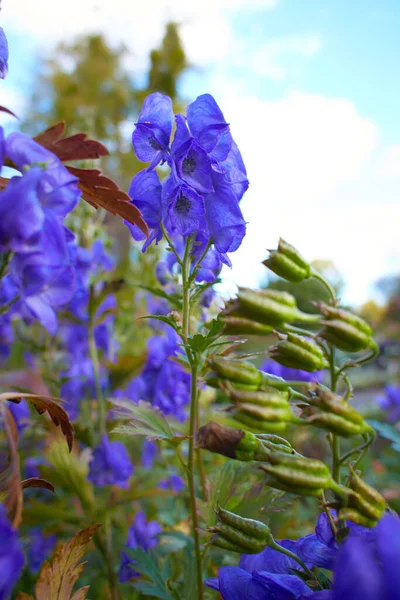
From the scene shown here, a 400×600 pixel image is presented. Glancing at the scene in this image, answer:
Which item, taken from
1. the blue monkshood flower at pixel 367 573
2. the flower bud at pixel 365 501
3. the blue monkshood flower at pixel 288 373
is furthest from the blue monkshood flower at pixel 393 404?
the blue monkshood flower at pixel 367 573

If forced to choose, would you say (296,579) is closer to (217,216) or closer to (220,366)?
(220,366)

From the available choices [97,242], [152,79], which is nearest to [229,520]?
[97,242]

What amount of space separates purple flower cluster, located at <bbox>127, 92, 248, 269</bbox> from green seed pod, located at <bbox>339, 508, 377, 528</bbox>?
Answer: 36 cm

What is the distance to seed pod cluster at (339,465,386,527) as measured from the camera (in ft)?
1.42

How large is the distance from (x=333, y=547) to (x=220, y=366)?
0.21 m

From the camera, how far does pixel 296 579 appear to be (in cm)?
49

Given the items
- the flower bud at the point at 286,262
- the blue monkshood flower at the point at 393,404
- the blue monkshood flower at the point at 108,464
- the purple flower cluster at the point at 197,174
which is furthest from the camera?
the blue monkshood flower at the point at 393,404

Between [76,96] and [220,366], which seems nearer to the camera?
[220,366]

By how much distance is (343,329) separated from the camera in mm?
471

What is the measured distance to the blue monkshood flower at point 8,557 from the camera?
13.1 inches

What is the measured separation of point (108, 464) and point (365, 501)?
1.10m

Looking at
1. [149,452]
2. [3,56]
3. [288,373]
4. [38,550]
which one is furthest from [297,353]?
[38,550]

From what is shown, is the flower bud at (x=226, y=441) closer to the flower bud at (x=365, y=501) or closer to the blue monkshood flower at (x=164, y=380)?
the flower bud at (x=365, y=501)

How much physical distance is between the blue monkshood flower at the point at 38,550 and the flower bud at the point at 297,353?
1454 mm
